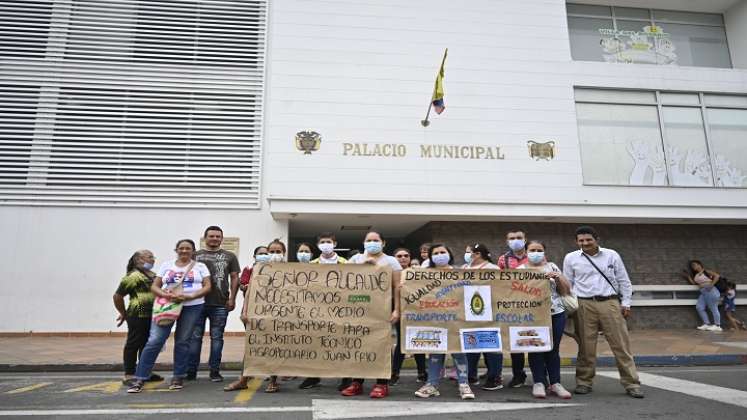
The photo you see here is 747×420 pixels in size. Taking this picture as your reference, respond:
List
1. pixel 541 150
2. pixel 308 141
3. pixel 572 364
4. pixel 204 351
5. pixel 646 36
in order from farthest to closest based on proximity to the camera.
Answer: pixel 646 36
pixel 541 150
pixel 308 141
pixel 204 351
pixel 572 364

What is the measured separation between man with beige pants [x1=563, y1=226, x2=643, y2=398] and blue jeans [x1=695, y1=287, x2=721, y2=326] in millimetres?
9280

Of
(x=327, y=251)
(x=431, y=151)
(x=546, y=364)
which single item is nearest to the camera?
(x=546, y=364)

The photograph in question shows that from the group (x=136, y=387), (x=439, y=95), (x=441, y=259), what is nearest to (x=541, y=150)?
(x=439, y=95)

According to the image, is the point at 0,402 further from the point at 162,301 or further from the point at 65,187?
the point at 65,187

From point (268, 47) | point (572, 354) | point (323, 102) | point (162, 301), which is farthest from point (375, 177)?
point (162, 301)

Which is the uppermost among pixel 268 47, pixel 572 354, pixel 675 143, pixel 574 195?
pixel 268 47

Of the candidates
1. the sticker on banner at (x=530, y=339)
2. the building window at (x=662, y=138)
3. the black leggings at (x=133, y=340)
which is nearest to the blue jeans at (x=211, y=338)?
the black leggings at (x=133, y=340)

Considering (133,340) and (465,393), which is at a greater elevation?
(133,340)

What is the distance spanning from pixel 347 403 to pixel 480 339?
1.61 m

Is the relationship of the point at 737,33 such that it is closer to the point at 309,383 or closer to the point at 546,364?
the point at 546,364

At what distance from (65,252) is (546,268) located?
36.2 ft

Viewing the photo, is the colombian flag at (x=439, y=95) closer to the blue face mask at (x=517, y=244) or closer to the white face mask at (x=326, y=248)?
the blue face mask at (x=517, y=244)

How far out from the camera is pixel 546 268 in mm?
5199

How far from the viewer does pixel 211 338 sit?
575 centimetres
